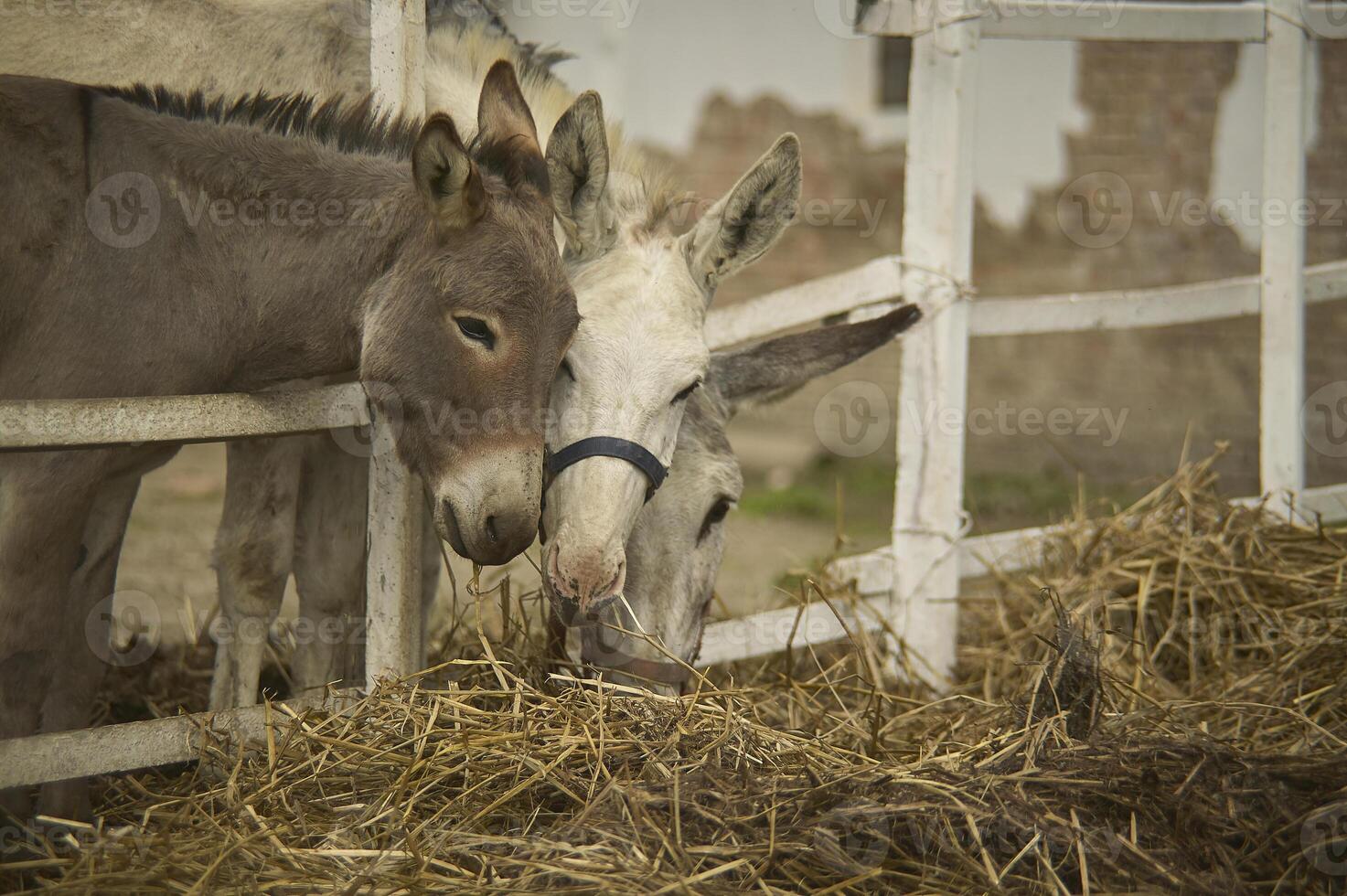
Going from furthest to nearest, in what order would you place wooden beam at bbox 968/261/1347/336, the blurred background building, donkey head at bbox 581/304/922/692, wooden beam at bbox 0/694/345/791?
the blurred background building
wooden beam at bbox 968/261/1347/336
donkey head at bbox 581/304/922/692
wooden beam at bbox 0/694/345/791

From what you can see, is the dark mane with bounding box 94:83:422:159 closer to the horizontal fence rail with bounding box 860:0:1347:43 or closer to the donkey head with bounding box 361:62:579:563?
the donkey head with bounding box 361:62:579:563

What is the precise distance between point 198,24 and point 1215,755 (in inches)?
121

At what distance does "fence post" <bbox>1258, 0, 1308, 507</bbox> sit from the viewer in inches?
163

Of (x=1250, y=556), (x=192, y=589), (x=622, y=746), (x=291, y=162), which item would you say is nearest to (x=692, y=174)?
(x=192, y=589)

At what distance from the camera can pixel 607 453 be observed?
251cm

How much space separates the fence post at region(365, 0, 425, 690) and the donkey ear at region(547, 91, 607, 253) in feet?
1.34

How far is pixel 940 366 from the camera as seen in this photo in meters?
3.83

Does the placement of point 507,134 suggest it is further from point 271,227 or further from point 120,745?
point 120,745
